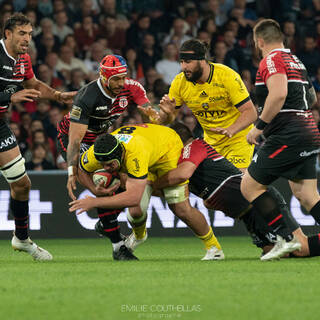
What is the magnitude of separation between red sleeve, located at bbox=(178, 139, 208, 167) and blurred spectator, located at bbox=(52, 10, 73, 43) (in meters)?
7.24

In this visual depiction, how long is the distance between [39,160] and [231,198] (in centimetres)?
513

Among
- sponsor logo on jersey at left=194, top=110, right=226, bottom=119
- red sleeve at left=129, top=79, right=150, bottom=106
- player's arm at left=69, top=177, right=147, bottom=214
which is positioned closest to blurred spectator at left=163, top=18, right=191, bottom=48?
sponsor logo on jersey at left=194, top=110, right=226, bottom=119

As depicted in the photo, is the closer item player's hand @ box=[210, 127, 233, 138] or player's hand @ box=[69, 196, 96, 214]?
player's hand @ box=[69, 196, 96, 214]

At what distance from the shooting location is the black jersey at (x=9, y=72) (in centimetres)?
740

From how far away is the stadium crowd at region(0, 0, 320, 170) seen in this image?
43.1ft

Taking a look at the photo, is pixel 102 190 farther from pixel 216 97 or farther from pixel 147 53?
pixel 147 53

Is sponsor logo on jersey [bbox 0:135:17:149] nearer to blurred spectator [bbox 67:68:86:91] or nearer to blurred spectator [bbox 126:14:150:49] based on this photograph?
blurred spectator [bbox 67:68:86:91]

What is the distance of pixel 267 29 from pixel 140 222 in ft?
7.49

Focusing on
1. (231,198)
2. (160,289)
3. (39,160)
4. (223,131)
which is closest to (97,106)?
(223,131)

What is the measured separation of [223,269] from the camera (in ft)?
20.5

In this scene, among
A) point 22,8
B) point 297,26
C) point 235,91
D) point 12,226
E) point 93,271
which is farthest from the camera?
point 297,26

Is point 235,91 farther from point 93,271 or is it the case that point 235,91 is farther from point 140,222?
point 93,271

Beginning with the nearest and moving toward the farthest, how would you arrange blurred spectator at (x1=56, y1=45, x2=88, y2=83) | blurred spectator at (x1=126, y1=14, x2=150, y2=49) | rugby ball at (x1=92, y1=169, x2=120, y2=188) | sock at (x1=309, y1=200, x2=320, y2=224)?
sock at (x1=309, y1=200, x2=320, y2=224)
rugby ball at (x1=92, y1=169, x2=120, y2=188)
blurred spectator at (x1=56, y1=45, x2=88, y2=83)
blurred spectator at (x1=126, y1=14, x2=150, y2=49)

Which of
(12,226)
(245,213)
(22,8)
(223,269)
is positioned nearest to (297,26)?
(22,8)
